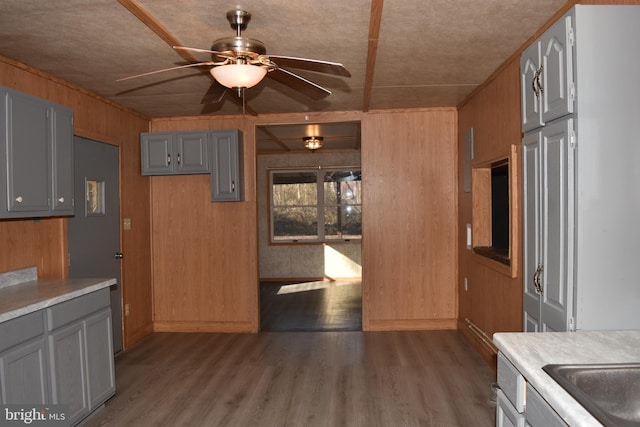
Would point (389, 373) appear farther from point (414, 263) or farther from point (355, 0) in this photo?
point (355, 0)

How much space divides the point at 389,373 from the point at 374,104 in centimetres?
262

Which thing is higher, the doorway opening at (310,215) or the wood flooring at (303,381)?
the doorway opening at (310,215)

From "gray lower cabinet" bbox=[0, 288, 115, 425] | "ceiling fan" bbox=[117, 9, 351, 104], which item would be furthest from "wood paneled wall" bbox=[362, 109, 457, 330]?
"gray lower cabinet" bbox=[0, 288, 115, 425]

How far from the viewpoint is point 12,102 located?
2764 mm

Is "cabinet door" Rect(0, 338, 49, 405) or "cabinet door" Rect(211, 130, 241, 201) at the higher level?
"cabinet door" Rect(211, 130, 241, 201)

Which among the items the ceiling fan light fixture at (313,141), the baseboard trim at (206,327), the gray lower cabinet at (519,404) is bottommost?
the baseboard trim at (206,327)

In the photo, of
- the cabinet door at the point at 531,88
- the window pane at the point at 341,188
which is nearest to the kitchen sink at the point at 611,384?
the cabinet door at the point at 531,88

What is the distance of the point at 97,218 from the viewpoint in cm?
425

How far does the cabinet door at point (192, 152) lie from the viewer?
495 centimetres

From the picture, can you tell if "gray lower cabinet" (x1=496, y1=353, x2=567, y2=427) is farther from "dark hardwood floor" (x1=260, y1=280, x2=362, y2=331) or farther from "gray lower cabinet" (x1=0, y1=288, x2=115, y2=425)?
"dark hardwood floor" (x1=260, y1=280, x2=362, y2=331)

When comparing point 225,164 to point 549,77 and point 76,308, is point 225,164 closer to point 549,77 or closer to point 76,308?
point 76,308

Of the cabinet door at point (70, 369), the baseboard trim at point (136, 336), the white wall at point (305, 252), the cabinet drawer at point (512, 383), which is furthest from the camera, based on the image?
the white wall at point (305, 252)

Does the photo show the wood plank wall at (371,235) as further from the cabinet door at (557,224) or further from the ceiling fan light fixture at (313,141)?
the cabinet door at (557,224)

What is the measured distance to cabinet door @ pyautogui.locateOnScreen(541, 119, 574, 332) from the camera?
2062 millimetres
